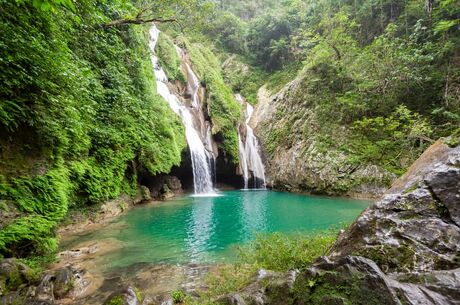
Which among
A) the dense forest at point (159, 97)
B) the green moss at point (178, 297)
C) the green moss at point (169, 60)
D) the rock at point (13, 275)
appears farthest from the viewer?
the green moss at point (169, 60)

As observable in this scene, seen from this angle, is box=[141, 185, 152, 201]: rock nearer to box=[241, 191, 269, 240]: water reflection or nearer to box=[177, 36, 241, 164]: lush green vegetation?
box=[241, 191, 269, 240]: water reflection

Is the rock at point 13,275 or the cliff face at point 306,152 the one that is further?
the cliff face at point 306,152

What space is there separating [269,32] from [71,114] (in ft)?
101

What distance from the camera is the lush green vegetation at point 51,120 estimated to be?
206 inches

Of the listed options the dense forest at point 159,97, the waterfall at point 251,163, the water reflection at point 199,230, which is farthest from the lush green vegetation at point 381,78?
the water reflection at point 199,230

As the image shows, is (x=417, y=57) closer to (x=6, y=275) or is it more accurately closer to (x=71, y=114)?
(x=71, y=114)

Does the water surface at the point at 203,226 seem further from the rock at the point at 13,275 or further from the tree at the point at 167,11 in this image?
the tree at the point at 167,11

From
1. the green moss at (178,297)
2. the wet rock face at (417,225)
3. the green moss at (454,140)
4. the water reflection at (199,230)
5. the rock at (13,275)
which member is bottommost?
the green moss at (178,297)

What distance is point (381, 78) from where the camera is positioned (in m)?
17.6

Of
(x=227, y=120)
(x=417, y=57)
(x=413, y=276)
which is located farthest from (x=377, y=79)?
(x=413, y=276)

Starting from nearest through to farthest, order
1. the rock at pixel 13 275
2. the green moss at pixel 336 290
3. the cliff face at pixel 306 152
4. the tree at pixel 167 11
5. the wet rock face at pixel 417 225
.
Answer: the green moss at pixel 336 290 < the wet rock face at pixel 417 225 < the rock at pixel 13 275 < the tree at pixel 167 11 < the cliff face at pixel 306 152

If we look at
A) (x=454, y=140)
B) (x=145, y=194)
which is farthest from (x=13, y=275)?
(x=145, y=194)

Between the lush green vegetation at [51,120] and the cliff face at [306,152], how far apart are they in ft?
42.8

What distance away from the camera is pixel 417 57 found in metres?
15.4
